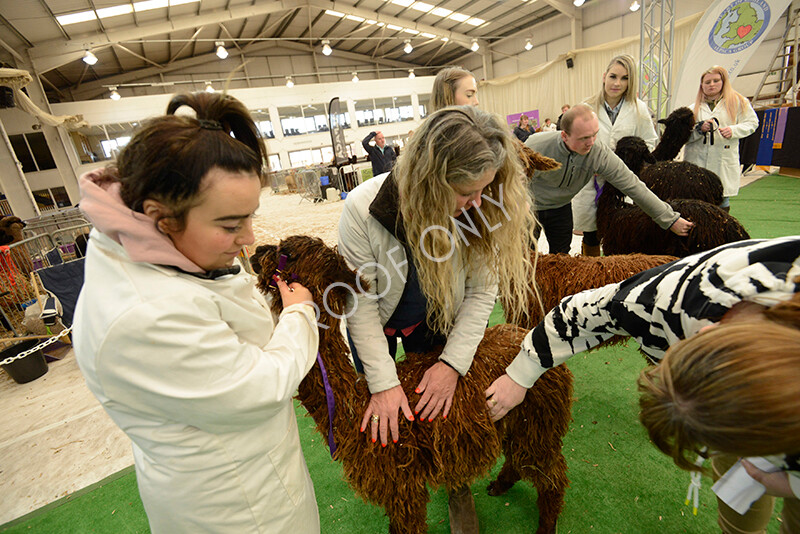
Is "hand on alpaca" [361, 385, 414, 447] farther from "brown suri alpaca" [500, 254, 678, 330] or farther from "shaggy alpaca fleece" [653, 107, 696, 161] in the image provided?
"shaggy alpaca fleece" [653, 107, 696, 161]

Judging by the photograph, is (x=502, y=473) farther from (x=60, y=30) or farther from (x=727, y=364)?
(x=60, y=30)

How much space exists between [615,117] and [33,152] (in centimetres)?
2050

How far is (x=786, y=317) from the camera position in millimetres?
665

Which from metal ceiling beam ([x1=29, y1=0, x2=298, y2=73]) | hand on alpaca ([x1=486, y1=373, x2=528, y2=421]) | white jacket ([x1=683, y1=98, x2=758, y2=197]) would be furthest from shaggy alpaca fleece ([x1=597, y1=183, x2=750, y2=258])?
metal ceiling beam ([x1=29, y1=0, x2=298, y2=73])

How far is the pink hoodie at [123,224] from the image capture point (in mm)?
747

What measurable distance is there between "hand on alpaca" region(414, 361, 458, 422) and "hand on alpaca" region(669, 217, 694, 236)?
2045 mm

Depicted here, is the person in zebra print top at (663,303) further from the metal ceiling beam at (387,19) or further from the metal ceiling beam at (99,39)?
the metal ceiling beam at (387,19)

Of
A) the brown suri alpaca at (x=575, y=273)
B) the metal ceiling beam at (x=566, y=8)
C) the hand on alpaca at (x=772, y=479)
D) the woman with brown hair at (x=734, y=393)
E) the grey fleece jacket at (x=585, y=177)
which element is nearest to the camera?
the woman with brown hair at (x=734, y=393)

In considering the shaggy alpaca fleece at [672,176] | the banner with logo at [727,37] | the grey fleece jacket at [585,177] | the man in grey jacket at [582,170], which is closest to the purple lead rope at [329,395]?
the man in grey jacket at [582,170]

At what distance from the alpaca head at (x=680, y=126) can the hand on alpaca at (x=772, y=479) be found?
349 cm

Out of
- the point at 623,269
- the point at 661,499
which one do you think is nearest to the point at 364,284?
the point at 623,269

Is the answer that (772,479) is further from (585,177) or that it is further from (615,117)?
(615,117)

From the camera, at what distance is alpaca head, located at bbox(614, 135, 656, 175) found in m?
3.15

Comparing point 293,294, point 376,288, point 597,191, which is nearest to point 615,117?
point 597,191
